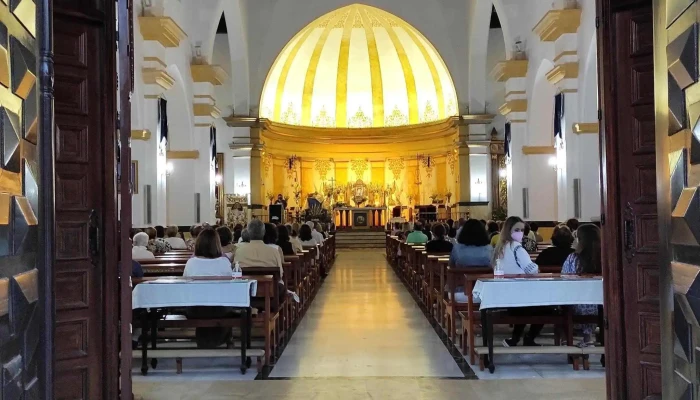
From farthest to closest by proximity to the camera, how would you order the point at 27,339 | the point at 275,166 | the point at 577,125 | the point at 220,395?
the point at 275,166
the point at 577,125
the point at 220,395
the point at 27,339

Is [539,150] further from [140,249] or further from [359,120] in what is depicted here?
[359,120]

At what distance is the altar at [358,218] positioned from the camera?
2610cm

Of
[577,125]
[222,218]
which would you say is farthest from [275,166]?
[577,125]

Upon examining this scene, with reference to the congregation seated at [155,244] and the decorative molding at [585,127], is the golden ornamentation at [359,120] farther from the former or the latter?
the congregation seated at [155,244]

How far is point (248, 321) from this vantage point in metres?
6.34

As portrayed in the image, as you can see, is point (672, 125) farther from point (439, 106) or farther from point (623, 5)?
point (439, 106)

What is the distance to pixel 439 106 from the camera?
2600cm

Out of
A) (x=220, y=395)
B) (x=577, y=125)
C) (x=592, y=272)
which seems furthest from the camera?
(x=577, y=125)

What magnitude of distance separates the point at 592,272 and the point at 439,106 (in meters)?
19.8

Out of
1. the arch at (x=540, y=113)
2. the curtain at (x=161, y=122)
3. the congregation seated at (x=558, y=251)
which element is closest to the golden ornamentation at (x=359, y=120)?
the arch at (x=540, y=113)

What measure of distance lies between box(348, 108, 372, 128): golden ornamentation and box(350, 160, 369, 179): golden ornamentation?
1413 millimetres

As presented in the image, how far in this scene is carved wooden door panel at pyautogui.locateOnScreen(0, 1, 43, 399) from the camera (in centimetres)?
243

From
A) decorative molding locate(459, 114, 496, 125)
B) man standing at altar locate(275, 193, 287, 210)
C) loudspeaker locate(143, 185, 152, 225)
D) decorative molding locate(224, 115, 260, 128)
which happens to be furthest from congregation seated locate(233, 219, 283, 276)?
decorative molding locate(459, 114, 496, 125)

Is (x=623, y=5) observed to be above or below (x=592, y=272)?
above
